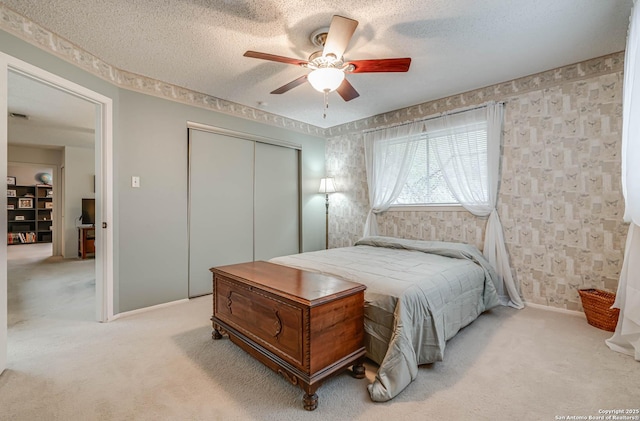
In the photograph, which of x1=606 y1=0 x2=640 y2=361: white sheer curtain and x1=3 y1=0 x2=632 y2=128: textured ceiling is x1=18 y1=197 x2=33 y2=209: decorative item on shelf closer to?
x1=3 y1=0 x2=632 y2=128: textured ceiling

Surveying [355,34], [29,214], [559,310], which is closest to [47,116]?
[355,34]

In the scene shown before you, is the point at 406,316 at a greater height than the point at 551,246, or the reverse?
the point at 551,246

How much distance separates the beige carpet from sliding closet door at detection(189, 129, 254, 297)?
3.59 feet

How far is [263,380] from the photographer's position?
5.82 ft

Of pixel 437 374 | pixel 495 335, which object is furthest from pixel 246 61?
pixel 495 335

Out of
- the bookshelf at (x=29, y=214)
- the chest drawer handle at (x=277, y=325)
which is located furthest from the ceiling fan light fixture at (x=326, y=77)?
the bookshelf at (x=29, y=214)

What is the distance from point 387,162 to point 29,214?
10704mm

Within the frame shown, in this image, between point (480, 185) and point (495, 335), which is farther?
point (480, 185)

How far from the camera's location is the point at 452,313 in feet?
6.90

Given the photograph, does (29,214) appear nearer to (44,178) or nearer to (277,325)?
(44,178)

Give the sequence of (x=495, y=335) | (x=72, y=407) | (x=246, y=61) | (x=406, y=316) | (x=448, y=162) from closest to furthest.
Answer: (x=72, y=407) < (x=406, y=316) < (x=495, y=335) < (x=246, y=61) < (x=448, y=162)

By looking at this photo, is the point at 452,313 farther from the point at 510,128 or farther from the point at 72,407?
the point at 72,407

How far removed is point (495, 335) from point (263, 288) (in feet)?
6.48

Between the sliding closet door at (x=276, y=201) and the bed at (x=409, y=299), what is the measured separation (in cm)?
149
